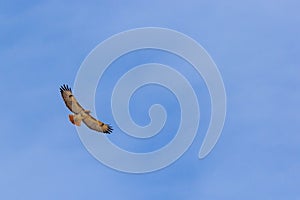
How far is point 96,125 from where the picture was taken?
19875 mm

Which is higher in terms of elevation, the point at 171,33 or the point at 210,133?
the point at 171,33

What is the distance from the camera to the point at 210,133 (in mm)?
19812

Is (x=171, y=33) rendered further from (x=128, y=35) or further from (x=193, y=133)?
(x=193, y=133)

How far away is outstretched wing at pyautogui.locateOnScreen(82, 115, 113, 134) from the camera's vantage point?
1980 cm

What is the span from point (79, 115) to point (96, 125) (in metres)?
0.51

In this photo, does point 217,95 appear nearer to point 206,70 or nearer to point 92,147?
point 206,70

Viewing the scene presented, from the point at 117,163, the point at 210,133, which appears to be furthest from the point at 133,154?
the point at 210,133

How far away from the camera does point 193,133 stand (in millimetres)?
19812

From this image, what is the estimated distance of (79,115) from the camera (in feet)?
65.8

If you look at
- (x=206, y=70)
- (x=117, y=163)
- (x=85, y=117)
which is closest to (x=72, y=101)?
(x=85, y=117)

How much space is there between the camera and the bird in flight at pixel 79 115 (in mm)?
19812

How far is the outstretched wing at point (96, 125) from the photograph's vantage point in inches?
779

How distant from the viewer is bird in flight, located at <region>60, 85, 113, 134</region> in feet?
65.0

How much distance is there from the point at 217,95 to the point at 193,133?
1055mm
